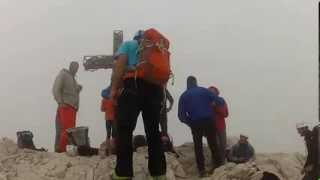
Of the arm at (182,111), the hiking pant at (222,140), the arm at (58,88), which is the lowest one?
the hiking pant at (222,140)

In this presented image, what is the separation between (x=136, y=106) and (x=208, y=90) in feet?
11.4

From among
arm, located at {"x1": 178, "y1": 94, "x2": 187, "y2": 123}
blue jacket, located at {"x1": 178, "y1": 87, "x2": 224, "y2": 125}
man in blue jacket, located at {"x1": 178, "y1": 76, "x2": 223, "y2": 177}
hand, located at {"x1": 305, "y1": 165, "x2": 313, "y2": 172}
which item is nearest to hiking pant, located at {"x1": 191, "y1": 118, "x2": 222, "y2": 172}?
man in blue jacket, located at {"x1": 178, "y1": 76, "x2": 223, "y2": 177}

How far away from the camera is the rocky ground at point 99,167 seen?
9.57 m

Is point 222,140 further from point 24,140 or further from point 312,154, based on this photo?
point 24,140

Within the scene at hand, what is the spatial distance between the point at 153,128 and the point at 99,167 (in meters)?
2.18

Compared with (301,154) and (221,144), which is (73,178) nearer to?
(221,144)

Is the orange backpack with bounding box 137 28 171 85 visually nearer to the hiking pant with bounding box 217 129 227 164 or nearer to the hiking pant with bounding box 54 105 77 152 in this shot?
the hiking pant with bounding box 217 129 227 164

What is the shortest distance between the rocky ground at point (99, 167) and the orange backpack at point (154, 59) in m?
2.02

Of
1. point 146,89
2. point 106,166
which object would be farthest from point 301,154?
point 146,89

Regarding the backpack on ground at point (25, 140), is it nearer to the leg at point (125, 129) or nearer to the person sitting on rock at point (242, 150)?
the person sitting on rock at point (242, 150)

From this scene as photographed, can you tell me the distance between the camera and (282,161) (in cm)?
1103

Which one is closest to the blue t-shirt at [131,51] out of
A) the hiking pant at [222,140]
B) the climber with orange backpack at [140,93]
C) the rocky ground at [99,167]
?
the climber with orange backpack at [140,93]

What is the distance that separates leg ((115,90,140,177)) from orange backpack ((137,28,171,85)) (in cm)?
37

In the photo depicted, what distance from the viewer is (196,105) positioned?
1089 cm
